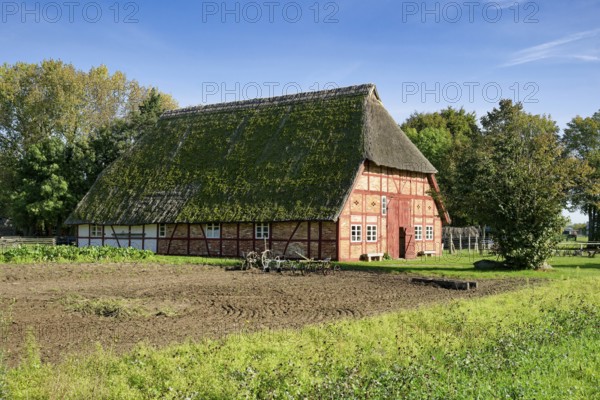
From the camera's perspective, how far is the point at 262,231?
1264 inches

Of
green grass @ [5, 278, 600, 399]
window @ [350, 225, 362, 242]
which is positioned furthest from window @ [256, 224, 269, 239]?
green grass @ [5, 278, 600, 399]

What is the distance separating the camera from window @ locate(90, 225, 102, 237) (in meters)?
38.1

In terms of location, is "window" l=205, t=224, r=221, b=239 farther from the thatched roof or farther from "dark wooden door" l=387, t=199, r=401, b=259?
"dark wooden door" l=387, t=199, r=401, b=259

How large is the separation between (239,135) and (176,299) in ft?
73.1

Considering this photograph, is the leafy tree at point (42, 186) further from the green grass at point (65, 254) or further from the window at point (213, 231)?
the green grass at point (65, 254)

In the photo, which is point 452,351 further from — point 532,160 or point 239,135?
point 239,135

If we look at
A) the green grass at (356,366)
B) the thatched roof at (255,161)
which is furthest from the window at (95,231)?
the green grass at (356,366)

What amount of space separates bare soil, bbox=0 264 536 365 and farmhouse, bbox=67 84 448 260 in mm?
6680

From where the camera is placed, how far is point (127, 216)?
36.2 metres

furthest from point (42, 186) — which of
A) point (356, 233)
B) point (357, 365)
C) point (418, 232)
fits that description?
point (357, 365)

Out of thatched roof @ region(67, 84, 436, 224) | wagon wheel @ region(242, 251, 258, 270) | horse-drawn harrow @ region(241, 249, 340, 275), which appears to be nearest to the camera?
horse-drawn harrow @ region(241, 249, 340, 275)

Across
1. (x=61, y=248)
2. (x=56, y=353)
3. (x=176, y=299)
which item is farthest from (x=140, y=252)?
(x=56, y=353)

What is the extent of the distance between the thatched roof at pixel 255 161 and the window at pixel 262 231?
2.88 ft

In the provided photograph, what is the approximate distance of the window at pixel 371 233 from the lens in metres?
31.8
